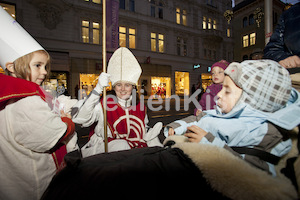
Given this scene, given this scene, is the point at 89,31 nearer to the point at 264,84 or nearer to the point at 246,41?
the point at 264,84

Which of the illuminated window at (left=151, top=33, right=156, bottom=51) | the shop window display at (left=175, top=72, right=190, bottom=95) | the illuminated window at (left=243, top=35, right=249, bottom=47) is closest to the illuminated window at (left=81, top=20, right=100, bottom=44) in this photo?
the illuminated window at (left=151, top=33, right=156, bottom=51)

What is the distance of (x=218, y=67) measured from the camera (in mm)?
3072

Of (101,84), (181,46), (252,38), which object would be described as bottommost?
(101,84)

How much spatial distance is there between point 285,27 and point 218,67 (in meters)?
1.49

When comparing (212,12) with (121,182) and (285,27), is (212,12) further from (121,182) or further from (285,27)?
(121,182)

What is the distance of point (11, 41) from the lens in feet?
4.04

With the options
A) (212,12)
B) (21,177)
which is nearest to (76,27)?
(21,177)

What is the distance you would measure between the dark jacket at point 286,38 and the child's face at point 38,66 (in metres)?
2.32

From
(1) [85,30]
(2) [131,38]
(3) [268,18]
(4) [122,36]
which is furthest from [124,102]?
(2) [131,38]

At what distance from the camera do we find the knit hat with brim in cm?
89

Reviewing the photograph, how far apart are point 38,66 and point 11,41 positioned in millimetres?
263

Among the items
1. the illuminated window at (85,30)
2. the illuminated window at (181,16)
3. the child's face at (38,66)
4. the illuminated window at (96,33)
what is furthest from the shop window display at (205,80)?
the child's face at (38,66)

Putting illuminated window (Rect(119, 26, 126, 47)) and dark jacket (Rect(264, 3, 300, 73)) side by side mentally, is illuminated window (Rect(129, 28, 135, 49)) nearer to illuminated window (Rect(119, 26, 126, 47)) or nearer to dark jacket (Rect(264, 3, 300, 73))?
illuminated window (Rect(119, 26, 126, 47))

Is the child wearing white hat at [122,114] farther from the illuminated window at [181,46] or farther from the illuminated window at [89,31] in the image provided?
the illuminated window at [181,46]
